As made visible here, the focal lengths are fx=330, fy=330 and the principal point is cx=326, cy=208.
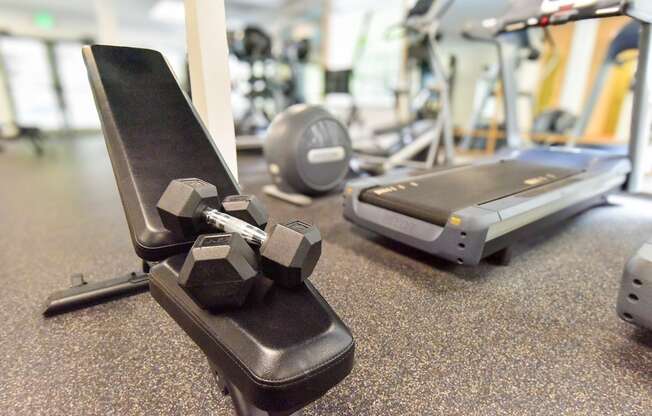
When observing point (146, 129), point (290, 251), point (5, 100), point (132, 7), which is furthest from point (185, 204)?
point (5, 100)

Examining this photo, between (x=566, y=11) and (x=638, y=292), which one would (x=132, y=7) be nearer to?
(x=566, y=11)

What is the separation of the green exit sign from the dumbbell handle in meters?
10.2

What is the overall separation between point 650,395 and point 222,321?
3.25 ft

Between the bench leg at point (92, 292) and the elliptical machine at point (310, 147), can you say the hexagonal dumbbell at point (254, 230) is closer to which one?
the bench leg at point (92, 292)

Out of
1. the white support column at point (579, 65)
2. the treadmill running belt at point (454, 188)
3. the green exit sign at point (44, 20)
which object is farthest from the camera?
the green exit sign at point (44, 20)

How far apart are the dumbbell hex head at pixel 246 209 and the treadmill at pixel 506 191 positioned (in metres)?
0.82

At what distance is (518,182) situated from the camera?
1.78 m

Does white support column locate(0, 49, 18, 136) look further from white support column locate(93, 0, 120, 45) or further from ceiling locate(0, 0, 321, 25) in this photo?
white support column locate(93, 0, 120, 45)

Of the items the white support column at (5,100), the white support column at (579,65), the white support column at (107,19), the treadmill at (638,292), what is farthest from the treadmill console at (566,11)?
the white support column at (5,100)

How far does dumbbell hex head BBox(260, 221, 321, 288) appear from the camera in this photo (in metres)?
0.56

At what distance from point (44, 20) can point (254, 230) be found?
34.0ft

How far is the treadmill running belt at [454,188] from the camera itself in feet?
4.62

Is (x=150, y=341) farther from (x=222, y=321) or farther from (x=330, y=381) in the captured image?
(x=330, y=381)

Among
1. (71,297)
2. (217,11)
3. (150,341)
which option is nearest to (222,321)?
(150,341)
